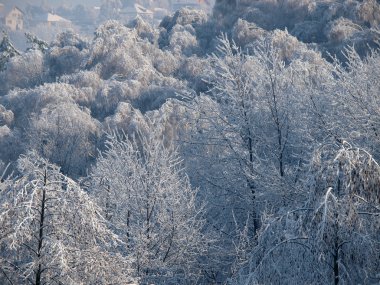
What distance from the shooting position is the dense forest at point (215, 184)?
560 centimetres

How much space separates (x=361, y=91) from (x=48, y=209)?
6.79 m

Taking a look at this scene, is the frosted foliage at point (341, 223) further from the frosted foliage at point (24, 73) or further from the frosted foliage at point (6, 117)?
the frosted foliage at point (24, 73)

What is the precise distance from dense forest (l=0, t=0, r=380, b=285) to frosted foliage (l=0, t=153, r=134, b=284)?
0.06ft

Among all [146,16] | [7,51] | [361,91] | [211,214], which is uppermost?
[361,91]

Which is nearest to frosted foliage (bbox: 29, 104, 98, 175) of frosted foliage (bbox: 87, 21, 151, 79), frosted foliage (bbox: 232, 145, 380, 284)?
frosted foliage (bbox: 87, 21, 151, 79)

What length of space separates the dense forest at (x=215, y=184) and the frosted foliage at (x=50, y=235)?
2cm

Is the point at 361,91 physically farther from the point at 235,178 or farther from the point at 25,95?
the point at 25,95

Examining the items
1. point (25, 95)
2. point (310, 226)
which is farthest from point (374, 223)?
point (25, 95)

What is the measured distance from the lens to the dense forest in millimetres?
5602

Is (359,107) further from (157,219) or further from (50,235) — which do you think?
(50,235)

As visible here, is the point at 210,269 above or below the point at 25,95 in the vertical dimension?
above

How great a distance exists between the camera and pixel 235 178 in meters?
11.7

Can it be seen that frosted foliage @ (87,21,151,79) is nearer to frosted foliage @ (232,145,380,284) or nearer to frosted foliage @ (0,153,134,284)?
frosted foliage @ (0,153,134,284)

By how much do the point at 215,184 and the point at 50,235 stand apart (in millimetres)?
6087
